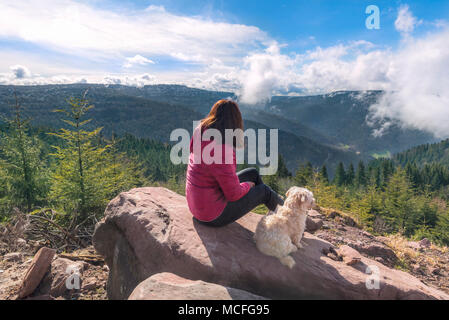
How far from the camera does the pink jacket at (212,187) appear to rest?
4.12 metres

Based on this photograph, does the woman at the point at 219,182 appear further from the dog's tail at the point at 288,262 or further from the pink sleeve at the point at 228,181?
the dog's tail at the point at 288,262

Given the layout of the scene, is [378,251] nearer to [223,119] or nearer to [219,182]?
[219,182]

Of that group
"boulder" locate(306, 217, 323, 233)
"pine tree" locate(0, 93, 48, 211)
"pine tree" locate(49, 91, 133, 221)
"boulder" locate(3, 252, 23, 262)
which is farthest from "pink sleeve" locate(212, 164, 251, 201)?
"pine tree" locate(0, 93, 48, 211)

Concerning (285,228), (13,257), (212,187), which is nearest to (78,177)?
(13,257)

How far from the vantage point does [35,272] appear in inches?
163

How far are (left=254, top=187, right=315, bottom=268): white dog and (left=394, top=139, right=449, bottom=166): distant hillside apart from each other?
19380 cm

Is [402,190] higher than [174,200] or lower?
lower

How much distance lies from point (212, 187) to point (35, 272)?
3420mm

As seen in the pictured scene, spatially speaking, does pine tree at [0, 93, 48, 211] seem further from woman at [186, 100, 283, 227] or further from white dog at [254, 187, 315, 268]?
white dog at [254, 187, 315, 268]

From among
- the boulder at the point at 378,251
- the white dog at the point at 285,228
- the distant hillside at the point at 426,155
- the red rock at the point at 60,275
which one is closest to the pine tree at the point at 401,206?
the boulder at the point at 378,251

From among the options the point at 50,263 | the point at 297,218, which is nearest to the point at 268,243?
the point at 297,218
